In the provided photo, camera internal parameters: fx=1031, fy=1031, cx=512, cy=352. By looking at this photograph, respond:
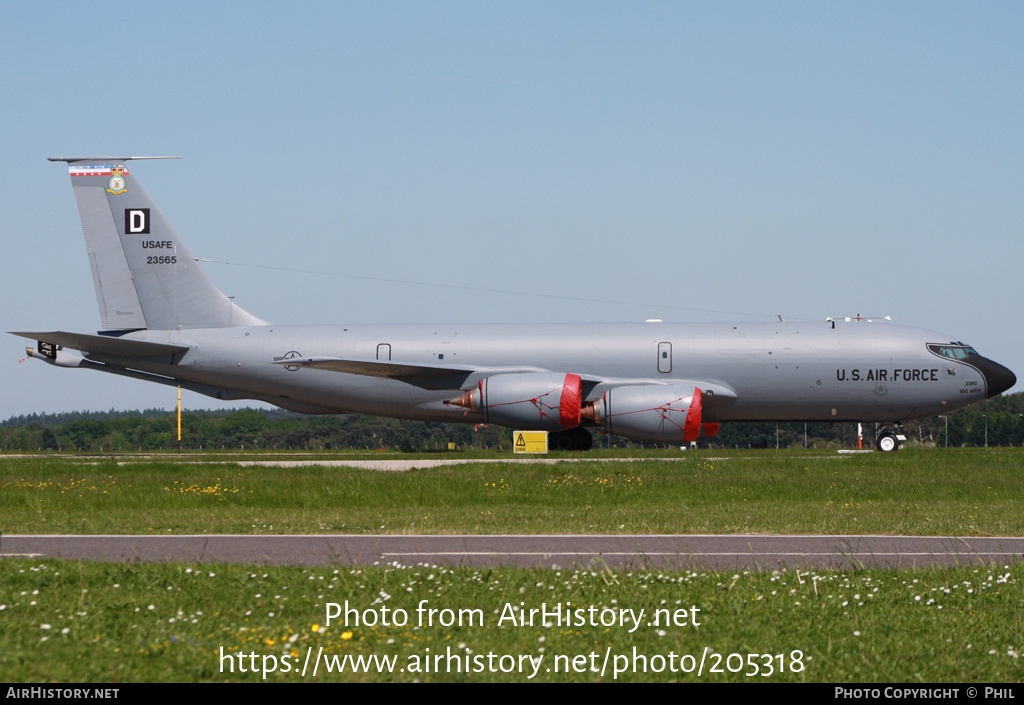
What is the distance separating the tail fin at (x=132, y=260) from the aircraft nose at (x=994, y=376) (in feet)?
97.3

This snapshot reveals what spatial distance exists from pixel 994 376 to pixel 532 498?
995 inches

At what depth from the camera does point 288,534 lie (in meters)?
15.3

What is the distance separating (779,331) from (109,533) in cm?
2878

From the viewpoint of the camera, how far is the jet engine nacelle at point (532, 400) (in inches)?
1485

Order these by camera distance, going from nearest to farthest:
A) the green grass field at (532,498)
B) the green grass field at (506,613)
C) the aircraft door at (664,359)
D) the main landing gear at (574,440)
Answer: the green grass field at (506,613) < the green grass field at (532,498) < the aircraft door at (664,359) < the main landing gear at (574,440)

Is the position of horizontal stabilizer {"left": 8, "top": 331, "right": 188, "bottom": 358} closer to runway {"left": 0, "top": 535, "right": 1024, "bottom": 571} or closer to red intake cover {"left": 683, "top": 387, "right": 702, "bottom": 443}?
red intake cover {"left": 683, "top": 387, "right": 702, "bottom": 443}

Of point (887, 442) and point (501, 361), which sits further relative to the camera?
A: point (501, 361)

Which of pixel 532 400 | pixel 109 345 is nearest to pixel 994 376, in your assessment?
pixel 532 400

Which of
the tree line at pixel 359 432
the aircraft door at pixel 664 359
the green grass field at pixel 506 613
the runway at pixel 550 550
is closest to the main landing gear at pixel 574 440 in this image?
the aircraft door at pixel 664 359

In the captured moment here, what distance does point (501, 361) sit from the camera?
39781 millimetres

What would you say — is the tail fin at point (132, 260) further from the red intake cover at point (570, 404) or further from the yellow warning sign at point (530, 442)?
the red intake cover at point (570, 404)

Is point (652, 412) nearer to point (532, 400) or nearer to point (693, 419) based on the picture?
point (693, 419)
